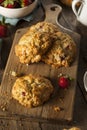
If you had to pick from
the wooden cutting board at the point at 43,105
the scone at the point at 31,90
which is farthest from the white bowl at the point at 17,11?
the scone at the point at 31,90

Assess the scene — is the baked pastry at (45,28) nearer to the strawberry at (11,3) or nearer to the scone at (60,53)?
the scone at (60,53)

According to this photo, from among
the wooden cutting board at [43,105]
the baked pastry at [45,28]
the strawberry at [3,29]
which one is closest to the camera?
the wooden cutting board at [43,105]

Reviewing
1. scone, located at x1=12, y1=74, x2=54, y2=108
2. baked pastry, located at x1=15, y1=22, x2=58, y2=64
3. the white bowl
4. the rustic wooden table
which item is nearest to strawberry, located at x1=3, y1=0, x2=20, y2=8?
the white bowl

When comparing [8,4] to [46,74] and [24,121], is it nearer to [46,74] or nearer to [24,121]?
[46,74]

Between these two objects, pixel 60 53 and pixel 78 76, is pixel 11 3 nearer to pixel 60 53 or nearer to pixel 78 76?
pixel 60 53

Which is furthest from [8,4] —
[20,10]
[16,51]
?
[16,51]

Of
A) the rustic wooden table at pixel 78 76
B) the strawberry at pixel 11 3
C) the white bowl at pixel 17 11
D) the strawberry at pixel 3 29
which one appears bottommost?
the rustic wooden table at pixel 78 76

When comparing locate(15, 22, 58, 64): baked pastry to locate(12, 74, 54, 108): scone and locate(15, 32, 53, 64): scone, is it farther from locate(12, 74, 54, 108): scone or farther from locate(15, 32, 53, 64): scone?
locate(12, 74, 54, 108): scone
